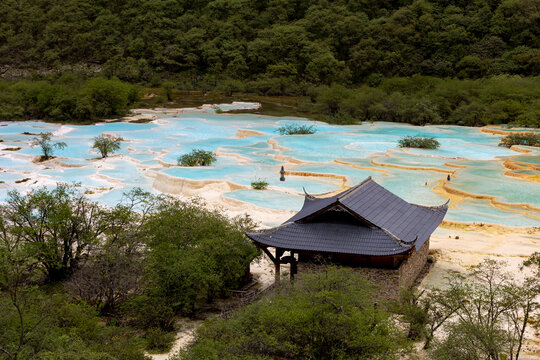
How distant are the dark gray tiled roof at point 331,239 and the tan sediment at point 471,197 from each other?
28.4ft

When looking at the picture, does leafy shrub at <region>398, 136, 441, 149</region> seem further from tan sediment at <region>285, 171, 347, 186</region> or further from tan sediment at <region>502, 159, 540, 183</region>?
tan sediment at <region>285, 171, 347, 186</region>

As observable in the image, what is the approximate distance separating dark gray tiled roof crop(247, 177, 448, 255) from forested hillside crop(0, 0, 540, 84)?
47.0m

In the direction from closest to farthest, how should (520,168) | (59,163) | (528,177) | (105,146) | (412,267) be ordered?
(412,267) < (528,177) < (520,168) < (59,163) < (105,146)

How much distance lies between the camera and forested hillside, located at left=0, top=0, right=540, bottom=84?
59094 mm

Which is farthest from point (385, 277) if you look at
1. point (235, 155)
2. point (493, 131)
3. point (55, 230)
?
point (493, 131)

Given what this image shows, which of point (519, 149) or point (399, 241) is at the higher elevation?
point (399, 241)

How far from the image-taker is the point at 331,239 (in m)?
A: 11.1

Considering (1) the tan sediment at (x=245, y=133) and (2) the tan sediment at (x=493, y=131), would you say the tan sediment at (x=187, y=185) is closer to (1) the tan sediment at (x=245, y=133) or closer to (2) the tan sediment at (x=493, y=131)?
(1) the tan sediment at (x=245, y=133)

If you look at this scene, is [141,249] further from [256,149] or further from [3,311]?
[256,149]

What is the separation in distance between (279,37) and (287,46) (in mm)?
1478

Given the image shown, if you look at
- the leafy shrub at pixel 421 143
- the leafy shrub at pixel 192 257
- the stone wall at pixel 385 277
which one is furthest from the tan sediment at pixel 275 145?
the stone wall at pixel 385 277

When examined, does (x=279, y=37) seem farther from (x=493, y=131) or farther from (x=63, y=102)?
(x=493, y=131)

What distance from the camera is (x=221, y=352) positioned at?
8.34m

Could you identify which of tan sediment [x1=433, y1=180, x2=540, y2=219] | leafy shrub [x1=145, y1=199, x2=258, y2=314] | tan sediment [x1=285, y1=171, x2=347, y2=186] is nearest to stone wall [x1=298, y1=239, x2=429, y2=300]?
leafy shrub [x1=145, y1=199, x2=258, y2=314]
